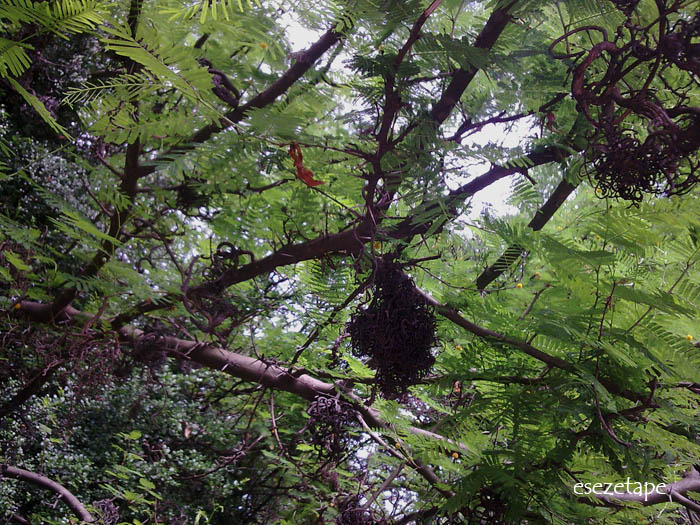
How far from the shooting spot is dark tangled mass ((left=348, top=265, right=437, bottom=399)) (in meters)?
1.04

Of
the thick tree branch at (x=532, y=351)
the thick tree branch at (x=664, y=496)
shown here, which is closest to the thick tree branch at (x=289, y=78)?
the thick tree branch at (x=532, y=351)

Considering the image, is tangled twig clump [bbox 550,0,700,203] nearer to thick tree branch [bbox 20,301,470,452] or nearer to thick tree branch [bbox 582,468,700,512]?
thick tree branch [bbox 582,468,700,512]

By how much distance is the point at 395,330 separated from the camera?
104cm

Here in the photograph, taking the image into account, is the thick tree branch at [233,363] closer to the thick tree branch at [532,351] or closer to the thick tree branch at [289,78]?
the thick tree branch at [532,351]

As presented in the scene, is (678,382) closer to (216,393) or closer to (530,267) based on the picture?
Result: (530,267)

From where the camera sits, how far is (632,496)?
1.44m

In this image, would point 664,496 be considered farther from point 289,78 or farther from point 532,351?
point 289,78

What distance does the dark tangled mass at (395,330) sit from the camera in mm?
1039

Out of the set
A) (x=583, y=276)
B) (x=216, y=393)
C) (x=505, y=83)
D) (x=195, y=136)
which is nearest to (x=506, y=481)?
(x=583, y=276)

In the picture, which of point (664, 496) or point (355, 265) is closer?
point (355, 265)

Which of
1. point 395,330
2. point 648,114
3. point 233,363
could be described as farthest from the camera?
point 233,363

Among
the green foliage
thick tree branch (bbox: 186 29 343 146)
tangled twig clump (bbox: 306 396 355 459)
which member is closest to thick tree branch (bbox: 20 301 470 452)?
the green foliage

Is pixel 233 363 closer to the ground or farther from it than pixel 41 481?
farther from it

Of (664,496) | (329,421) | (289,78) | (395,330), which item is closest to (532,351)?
(395,330)
